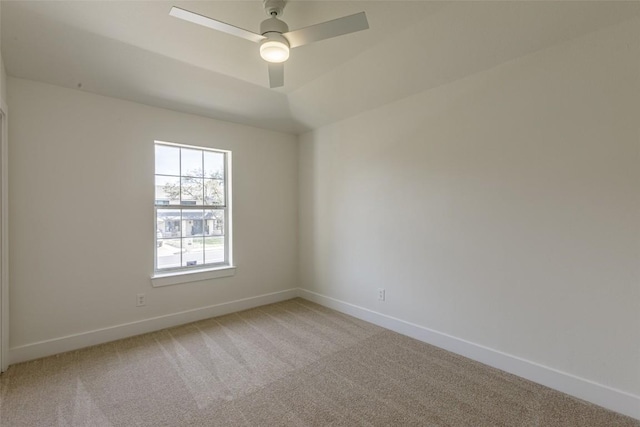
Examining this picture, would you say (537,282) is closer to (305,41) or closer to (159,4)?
(305,41)

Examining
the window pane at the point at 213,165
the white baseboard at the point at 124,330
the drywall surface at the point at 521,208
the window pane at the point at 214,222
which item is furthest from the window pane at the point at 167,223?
the drywall surface at the point at 521,208

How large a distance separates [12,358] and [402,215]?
12.3 ft

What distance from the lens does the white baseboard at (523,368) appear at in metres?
1.95

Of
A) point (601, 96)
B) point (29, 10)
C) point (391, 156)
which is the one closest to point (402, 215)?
point (391, 156)

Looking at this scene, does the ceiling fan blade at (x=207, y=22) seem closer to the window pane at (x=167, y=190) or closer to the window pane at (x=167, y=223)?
the window pane at (x=167, y=190)

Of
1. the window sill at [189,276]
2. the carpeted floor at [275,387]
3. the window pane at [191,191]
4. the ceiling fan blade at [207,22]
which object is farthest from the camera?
the window pane at [191,191]

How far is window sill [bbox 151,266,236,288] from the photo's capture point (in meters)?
3.27

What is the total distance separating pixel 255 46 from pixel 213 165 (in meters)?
1.67

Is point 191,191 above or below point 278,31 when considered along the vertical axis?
below

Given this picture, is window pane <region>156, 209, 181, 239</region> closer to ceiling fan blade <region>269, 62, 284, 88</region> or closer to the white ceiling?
the white ceiling

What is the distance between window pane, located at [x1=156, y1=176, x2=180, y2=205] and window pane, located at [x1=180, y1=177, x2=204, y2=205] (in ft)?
0.19

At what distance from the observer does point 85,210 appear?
2859 mm

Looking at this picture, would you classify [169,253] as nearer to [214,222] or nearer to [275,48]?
[214,222]

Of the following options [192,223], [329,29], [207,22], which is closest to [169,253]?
[192,223]
